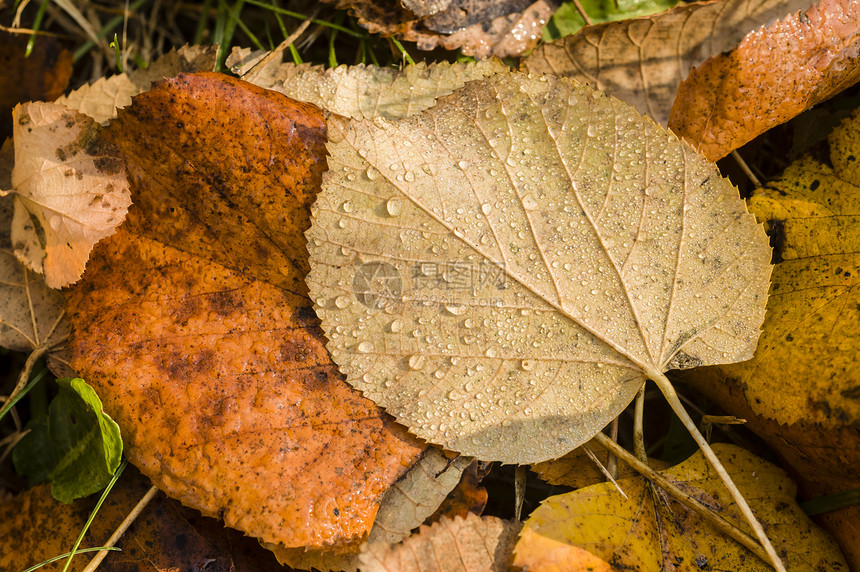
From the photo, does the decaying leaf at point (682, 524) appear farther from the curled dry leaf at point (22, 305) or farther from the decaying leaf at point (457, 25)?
the curled dry leaf at point (22, 305)

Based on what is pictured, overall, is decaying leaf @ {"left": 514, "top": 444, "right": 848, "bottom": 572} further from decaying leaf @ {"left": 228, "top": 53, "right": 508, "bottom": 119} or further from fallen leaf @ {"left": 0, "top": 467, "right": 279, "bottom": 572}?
decaying leaf @ {"left": 228, "top": 53, "right": 508, "bottom": 119}

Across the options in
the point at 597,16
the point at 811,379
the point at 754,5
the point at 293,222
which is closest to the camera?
the point at 811,379

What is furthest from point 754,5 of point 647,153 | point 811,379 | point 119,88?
point 119,88

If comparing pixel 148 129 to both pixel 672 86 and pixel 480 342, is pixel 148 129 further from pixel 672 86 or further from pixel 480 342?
pixel 672 86

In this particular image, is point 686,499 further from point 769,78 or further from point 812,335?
point 769,78

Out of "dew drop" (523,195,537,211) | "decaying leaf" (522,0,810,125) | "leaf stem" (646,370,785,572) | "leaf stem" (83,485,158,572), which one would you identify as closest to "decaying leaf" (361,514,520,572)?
"leaf stem" (646,370,785,572)

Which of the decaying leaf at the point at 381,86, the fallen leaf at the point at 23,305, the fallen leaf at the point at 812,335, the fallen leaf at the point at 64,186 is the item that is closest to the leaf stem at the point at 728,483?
the fallen leaf at the point at 812,335
